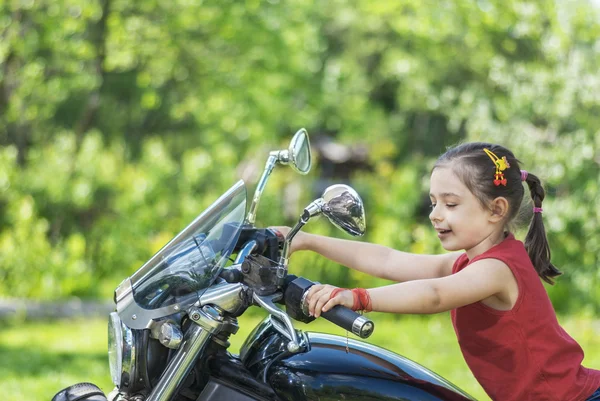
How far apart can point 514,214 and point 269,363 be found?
85 cm

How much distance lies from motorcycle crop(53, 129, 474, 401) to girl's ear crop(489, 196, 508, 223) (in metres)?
0.48

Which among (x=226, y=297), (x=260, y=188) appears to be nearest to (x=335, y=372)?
(x=226, y=297)

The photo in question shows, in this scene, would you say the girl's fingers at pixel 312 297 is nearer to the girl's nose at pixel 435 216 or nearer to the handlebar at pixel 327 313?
the handlebar at pixel 327 313

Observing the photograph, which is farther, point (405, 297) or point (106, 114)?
point (106, 114)

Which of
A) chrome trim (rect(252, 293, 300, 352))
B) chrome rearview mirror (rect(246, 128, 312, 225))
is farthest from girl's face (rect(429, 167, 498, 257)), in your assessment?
chrome trim (rect(252, 293, 300, 352))

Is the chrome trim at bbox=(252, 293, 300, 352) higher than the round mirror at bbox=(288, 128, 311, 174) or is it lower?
lower

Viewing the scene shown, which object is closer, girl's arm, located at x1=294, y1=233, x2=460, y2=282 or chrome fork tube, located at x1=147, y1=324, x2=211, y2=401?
chrome fork tube, located at x1=147, y1=324, x2=211, y2=401

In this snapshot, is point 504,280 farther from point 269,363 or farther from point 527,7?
point 527,7

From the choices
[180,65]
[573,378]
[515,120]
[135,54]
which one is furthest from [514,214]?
[180,65]

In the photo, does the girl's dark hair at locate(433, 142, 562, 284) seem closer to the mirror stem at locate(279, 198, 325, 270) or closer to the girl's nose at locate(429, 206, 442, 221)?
the girl's nose at locate(429, 206, 442, 221)

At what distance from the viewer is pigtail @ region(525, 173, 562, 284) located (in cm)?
256

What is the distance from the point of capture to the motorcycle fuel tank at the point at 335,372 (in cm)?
205

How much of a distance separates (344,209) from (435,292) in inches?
13.7

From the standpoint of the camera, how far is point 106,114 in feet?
53.5
